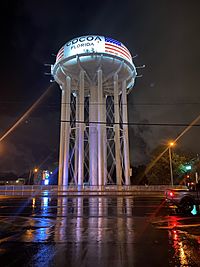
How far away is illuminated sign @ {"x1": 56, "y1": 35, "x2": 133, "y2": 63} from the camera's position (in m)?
35.6

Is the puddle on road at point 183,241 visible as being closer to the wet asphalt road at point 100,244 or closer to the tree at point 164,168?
the wet asphalt road at point 100,244

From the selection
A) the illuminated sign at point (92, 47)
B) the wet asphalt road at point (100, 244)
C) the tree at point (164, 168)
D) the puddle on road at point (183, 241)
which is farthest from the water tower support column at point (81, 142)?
the puddle on road at point (183, 241)

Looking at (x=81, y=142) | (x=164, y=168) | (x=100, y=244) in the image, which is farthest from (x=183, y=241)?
(x=164, y=168)

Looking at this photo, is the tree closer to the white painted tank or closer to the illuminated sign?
the white painted tank

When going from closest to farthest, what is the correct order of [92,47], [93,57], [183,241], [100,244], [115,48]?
[100,244] → [183,241] → [93,57] → [92,47] → [115,48]

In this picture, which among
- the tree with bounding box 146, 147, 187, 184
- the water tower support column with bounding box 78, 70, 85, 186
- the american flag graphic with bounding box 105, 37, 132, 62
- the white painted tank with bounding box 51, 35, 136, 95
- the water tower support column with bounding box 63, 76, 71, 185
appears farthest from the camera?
the tree with bounding box 146, 147, 187, 184

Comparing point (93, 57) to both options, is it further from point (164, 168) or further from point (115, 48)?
point (164, 168)

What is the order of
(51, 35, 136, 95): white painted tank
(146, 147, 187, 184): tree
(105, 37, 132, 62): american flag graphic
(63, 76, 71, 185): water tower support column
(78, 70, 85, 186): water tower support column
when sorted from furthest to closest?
1. (146, 147, 187, 184): tree
2. (105, 37, 132, 62): american flag graphic
3. (51, 35, 136, 95): white painted tank
4. (63, 76, 71, 185): water tower support column
5. (78, 70, 85, 186): water tower support column

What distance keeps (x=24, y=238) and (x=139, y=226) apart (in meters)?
4.10

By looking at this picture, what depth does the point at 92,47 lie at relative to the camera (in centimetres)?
3556

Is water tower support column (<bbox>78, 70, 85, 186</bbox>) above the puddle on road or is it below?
above

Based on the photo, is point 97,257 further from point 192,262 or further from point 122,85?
point 122,85

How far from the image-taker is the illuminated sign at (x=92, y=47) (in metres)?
35.6

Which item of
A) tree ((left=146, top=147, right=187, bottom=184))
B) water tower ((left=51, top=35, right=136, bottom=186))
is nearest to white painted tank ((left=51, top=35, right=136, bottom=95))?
water tower ((left=51, top=35, right=136, bottom=186))
